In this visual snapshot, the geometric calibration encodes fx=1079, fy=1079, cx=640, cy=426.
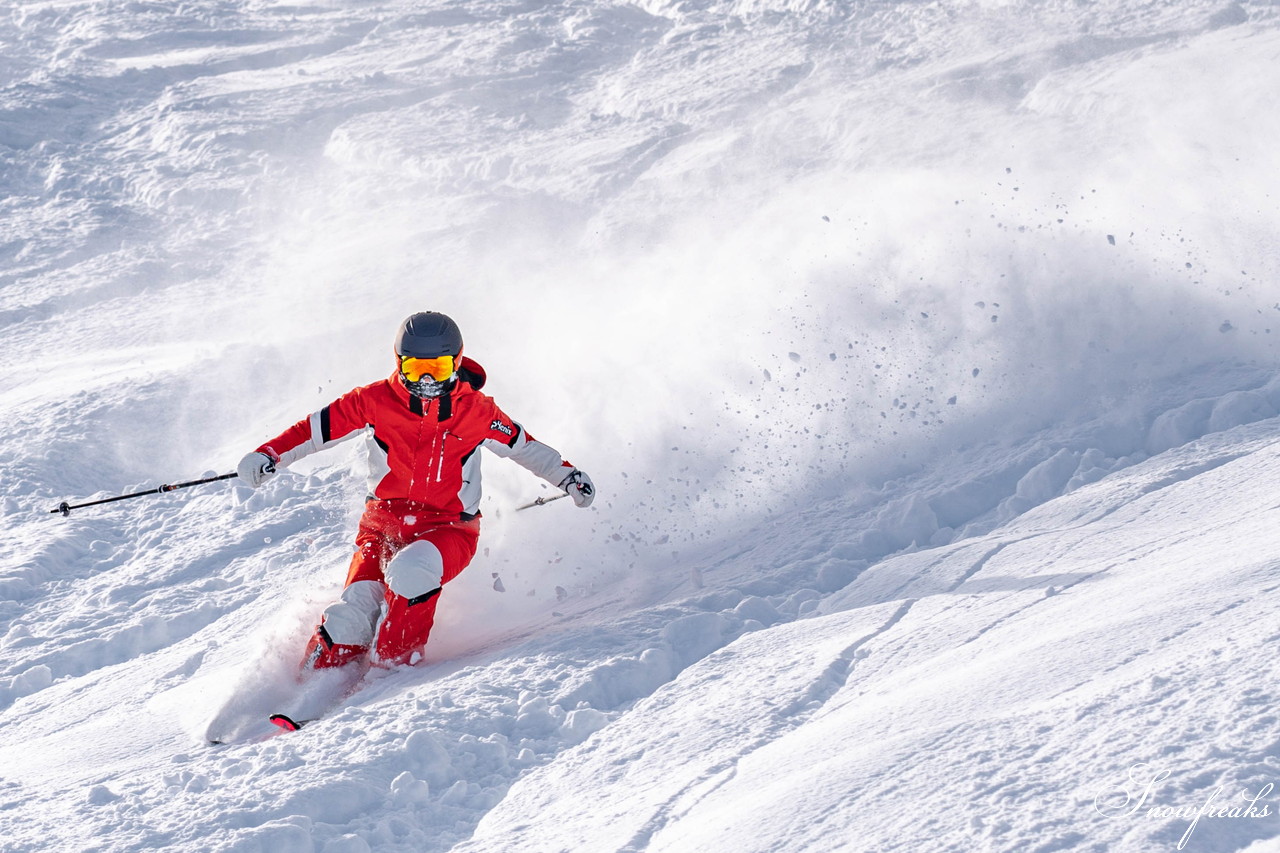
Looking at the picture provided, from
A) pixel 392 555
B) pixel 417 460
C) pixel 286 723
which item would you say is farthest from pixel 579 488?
pixel 286 723

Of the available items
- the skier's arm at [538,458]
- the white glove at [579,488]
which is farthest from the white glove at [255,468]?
the white glove at [579,488]

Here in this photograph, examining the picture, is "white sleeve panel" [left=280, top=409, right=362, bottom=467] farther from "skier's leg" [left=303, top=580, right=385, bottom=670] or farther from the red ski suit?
"skier's leg" [left=303, top=580, right=385, bottom=670]

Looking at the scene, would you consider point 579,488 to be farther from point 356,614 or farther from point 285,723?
point 285,723

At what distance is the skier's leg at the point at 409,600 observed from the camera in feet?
14.3

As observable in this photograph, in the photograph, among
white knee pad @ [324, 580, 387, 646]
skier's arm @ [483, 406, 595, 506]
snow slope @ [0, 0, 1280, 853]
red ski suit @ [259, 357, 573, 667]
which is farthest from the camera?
skier's arm @ [483, 406, 595, 506]

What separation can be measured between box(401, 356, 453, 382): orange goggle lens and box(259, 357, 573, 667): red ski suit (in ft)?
0.45

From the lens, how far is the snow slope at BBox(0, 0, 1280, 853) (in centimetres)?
285

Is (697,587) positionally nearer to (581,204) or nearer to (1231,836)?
(1231,836)

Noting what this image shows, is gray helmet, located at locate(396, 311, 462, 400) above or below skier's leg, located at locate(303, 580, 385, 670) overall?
above

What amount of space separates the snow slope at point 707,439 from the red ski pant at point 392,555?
0.62 ft

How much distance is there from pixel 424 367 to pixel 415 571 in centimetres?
84

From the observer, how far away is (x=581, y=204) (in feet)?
35.5

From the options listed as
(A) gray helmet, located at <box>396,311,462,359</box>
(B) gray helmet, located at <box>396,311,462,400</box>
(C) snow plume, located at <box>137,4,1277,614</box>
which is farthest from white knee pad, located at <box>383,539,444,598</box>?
(C) snow plume, located at <box>137,4,1277,614</box>

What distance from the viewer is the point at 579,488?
4.92 m
